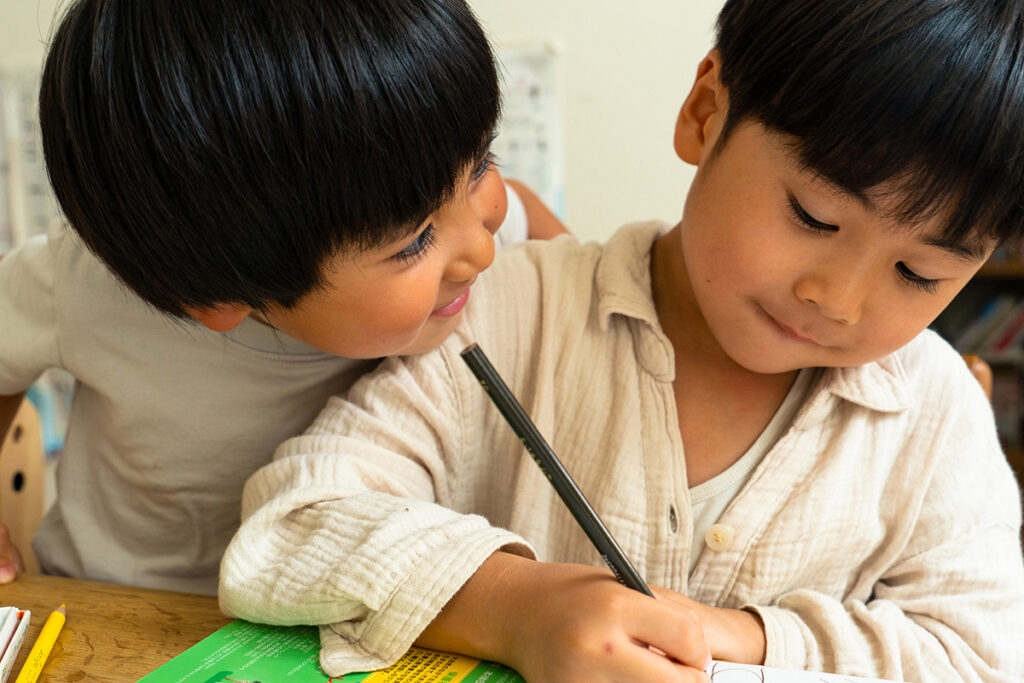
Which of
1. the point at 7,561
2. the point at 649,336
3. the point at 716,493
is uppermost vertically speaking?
the point at 649,336

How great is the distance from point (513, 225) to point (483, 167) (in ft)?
0.98

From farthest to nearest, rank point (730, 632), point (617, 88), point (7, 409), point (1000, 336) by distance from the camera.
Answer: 1. point (1000, 336)
2. point (617, 88)
3. point (7, 409)
4. point (730, 632)

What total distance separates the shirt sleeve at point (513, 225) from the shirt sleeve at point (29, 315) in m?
0.40

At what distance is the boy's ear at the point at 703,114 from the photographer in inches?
24.6

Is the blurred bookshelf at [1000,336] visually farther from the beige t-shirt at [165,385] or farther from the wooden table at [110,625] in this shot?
the wooden table at [110,625]

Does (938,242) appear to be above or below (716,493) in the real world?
above

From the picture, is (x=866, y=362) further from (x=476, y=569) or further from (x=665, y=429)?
(x=476, y=569)

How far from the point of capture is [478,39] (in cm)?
57

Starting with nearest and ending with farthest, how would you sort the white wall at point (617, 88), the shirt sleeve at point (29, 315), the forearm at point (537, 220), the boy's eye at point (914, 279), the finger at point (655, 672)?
the finger at point (655, 672) < the boy's eye at point (914, 279) < the shirt sleeve at point (29, 315) < the forearm at point (537, 220) < the white wall at point (617, 88)

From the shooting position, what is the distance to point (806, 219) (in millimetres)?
562

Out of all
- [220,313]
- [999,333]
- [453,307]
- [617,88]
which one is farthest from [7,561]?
[999,333]

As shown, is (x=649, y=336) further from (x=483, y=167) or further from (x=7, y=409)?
(x=7, y=409)

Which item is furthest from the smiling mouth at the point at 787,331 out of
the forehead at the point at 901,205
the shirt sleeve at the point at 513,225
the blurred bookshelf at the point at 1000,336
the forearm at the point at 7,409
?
the blurred bookshelf at the point at 1000,336

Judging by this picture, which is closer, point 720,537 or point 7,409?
point 720,537
